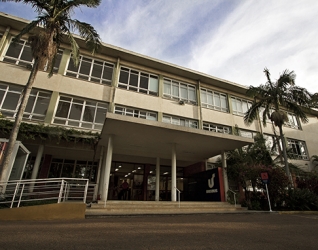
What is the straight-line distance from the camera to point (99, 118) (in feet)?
45.4

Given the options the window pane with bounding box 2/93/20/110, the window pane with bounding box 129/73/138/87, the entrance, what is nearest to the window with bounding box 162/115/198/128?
the window pane with bounding box 129/73/138/87

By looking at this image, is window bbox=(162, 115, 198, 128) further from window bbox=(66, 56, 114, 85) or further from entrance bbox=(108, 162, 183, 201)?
window bbox=(66, 56, 114, 85)

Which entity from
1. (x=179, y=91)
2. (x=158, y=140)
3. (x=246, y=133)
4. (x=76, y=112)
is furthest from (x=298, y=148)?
(x=76, y=112)

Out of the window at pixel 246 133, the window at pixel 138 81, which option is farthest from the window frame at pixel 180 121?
the window at pixel 246 133

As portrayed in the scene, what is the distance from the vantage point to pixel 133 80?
16109mm

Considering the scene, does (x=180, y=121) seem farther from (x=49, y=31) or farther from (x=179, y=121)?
(x=49, y=31)

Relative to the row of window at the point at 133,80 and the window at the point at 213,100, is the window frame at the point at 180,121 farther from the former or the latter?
the window at the point at 213,100

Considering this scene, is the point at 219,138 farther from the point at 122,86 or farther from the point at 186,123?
the point at 122,86

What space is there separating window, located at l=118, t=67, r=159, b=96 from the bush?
Answer: 37.5ft

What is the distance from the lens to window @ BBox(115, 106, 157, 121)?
47.7ft

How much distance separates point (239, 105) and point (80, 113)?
14.5m

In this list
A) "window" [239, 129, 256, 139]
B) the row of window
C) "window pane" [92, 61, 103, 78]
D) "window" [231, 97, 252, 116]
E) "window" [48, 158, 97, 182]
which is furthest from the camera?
"window" [231, 97, 252, 116]

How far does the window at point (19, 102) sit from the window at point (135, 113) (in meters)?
4.69

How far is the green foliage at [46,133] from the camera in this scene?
10.6 meters
